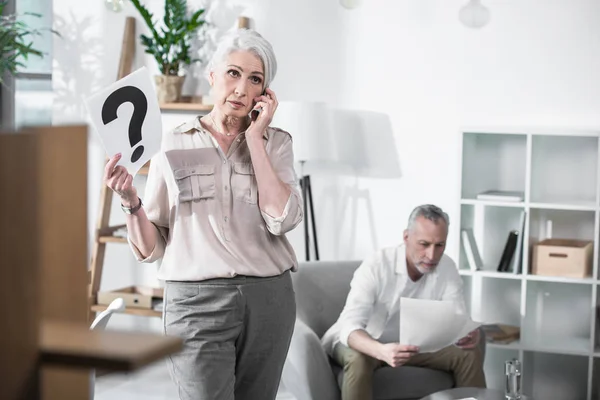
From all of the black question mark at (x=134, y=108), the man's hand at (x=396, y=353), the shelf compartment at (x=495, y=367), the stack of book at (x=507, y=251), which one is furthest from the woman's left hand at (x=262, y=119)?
the shelf compartment at (x=495, y=367)

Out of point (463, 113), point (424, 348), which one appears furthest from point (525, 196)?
point (424, 348)

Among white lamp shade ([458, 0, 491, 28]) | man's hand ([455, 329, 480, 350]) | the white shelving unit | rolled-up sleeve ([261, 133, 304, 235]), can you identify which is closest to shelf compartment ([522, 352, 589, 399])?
the white shelving unit

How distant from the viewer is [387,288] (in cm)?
377

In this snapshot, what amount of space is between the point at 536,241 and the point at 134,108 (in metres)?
2.79

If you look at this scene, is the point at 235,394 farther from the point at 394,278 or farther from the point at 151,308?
the point at 151,308

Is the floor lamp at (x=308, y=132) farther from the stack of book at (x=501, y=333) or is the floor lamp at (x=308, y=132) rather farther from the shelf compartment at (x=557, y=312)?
the shelf compartment at (x=557, y=312)

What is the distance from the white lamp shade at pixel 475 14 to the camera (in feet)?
14.8

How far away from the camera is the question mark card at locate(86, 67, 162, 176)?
213 centimetres

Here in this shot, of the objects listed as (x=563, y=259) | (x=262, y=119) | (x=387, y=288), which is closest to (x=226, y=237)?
(x=262, y=119)

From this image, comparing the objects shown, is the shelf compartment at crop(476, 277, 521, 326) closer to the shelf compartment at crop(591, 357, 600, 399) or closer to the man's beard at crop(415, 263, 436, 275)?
the shelf compartment at crop(591, 357, 600, 399)

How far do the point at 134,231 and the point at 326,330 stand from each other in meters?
1.81

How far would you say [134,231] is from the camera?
230 centimetres

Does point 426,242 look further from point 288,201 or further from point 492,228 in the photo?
point 288,201

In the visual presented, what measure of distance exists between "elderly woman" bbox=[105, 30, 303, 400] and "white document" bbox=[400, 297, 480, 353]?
95 centimetres
